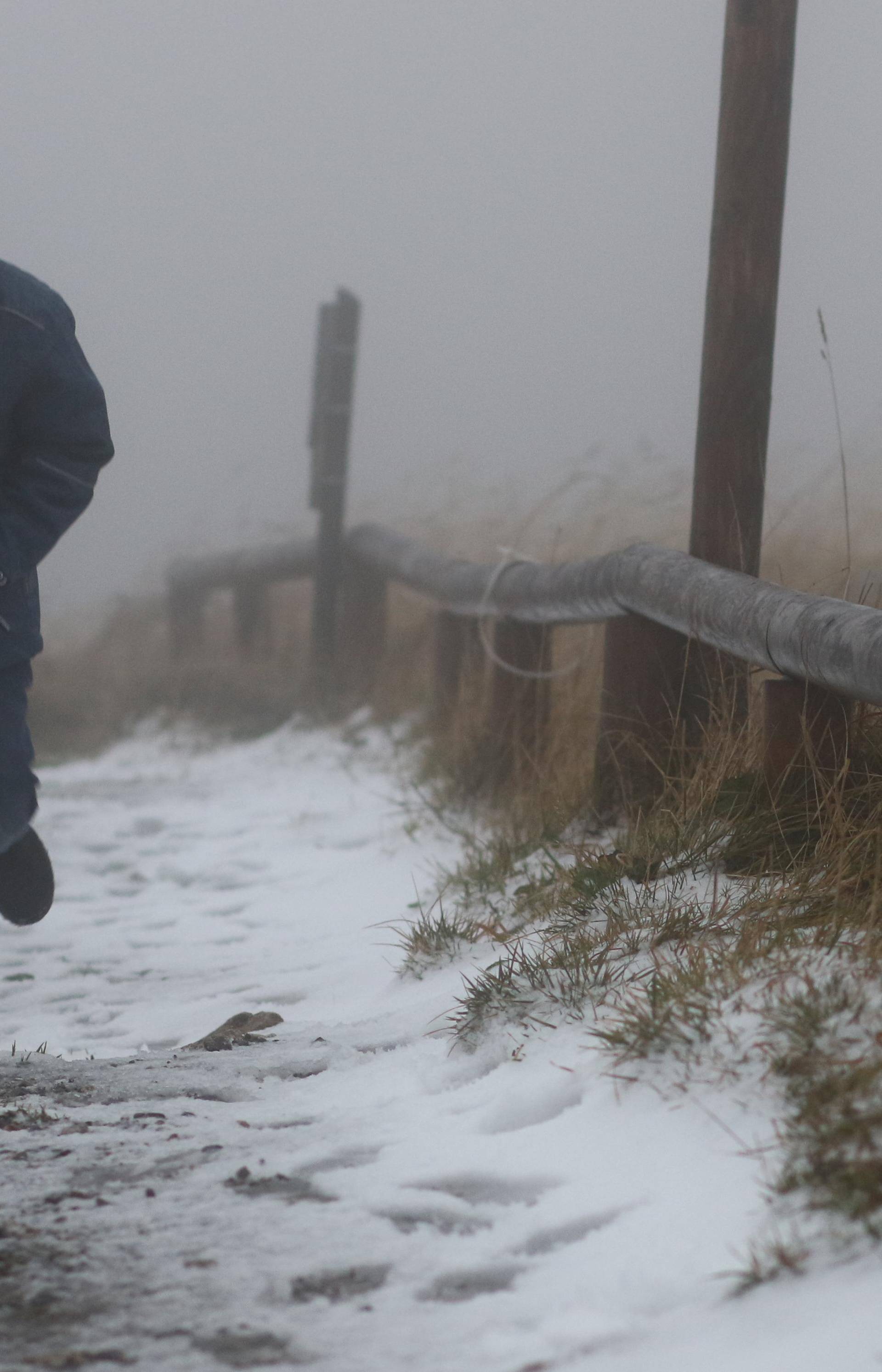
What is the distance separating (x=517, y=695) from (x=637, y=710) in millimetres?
1050

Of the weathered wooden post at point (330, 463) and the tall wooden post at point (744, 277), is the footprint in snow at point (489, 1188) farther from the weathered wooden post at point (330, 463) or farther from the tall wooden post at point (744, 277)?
the weathered wooden post at point (330, 463)

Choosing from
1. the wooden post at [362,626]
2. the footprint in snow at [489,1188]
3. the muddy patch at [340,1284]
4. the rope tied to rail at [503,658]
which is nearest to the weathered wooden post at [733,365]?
the rope tied to rail at [503,658]

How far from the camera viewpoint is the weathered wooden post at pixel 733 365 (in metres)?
3.29

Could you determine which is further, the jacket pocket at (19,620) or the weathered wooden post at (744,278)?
the weathered wooden post at (744,278)

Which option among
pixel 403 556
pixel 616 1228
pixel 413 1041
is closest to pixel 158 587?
pixel 403 556

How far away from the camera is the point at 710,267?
348 cm

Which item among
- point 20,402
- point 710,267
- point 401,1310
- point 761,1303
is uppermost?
point 710,267

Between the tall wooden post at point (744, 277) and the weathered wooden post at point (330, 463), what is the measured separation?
157 inches

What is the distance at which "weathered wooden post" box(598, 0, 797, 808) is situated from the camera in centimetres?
329

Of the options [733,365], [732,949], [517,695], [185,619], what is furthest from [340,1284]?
[185,619]

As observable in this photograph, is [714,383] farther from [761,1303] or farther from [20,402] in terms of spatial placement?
[761,1303]

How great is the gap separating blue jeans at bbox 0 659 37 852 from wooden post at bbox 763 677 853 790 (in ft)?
4.73

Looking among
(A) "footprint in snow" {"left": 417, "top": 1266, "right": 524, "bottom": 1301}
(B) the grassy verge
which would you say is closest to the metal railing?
(B) the grassy verge

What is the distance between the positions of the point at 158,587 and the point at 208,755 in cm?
563
